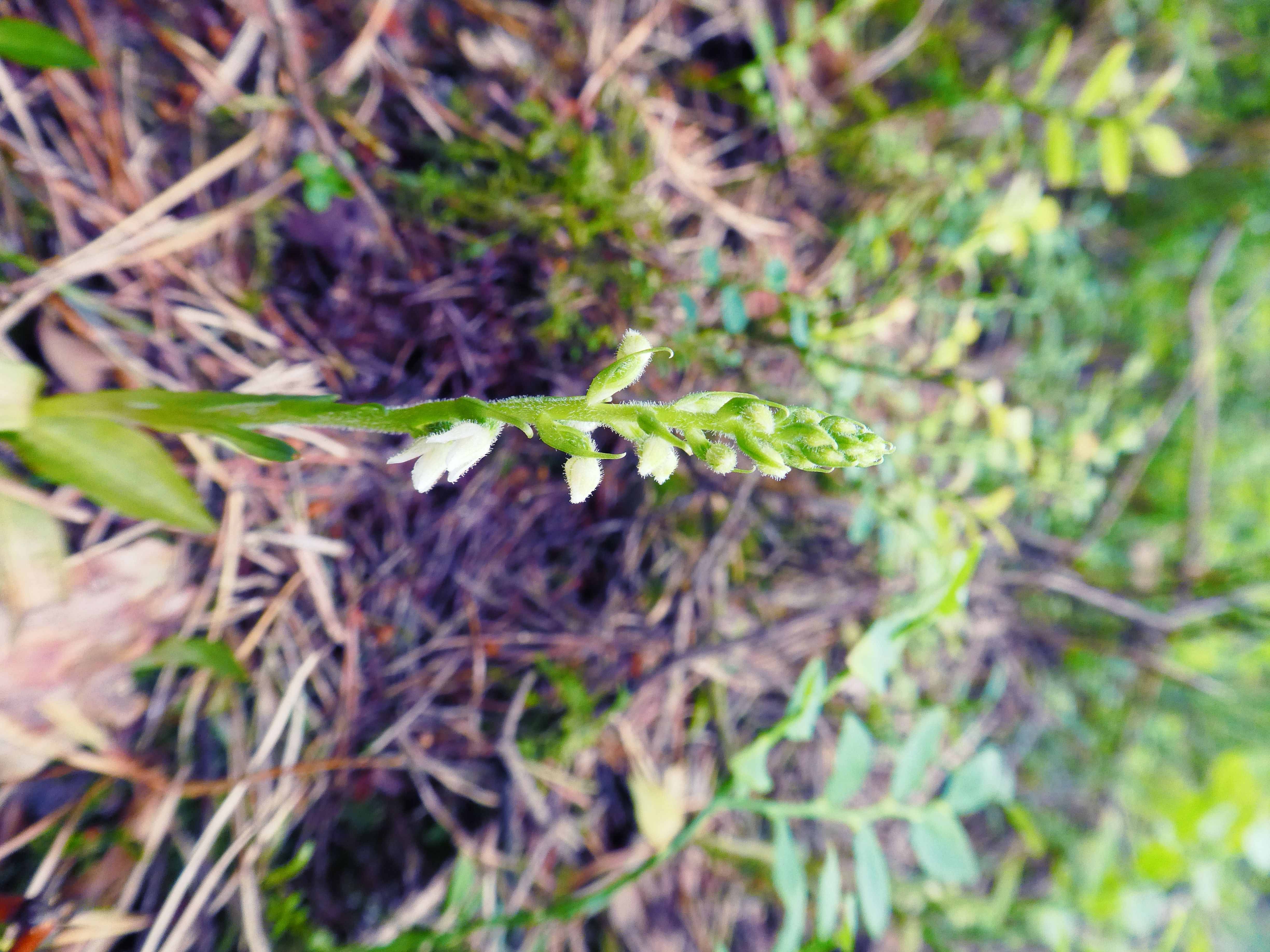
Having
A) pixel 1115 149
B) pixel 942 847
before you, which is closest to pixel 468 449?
pixel 942 847

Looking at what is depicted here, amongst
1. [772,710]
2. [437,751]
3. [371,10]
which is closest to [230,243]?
[371,10]

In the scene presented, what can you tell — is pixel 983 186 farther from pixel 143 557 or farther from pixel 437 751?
pixel 143 557

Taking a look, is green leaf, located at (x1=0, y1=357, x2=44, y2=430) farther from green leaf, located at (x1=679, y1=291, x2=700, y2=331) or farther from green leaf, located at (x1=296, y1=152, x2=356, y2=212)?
green leaf, located at (x1=679, y1=291, x2=700, y2=331)

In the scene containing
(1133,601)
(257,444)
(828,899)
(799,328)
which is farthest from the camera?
(1133,601)

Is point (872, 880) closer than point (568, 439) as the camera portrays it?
No

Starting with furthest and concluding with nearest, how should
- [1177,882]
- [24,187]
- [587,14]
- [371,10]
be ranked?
[1177,882], [587,14], [371,10], [24,187]

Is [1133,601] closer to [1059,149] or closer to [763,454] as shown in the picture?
[1059,149]
